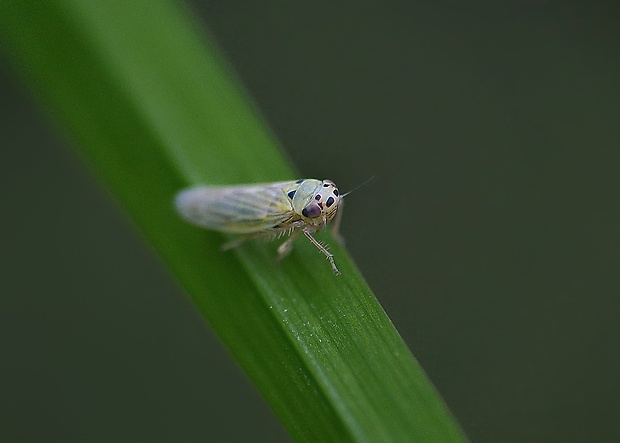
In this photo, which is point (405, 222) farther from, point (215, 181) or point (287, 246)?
point (215, 181)

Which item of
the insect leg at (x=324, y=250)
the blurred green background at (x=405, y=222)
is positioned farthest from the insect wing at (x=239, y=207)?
the blurred green background at (x=405, y=222)

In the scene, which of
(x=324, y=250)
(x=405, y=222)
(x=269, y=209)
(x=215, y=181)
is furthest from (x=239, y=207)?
(x=405, y=222)

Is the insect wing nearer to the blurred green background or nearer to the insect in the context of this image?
the insect

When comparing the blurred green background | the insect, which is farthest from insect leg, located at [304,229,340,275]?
the blurred green background

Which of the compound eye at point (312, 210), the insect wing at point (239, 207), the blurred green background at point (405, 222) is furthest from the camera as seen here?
the blurred green background at point (405, 222)

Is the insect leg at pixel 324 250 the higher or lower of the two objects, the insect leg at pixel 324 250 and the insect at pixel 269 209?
the lower

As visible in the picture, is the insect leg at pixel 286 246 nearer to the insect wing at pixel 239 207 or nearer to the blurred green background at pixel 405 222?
the insect wing at pixel 239 207

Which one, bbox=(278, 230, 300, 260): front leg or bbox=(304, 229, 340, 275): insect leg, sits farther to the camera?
bbox=(278, 230, 300, 260): front leg
